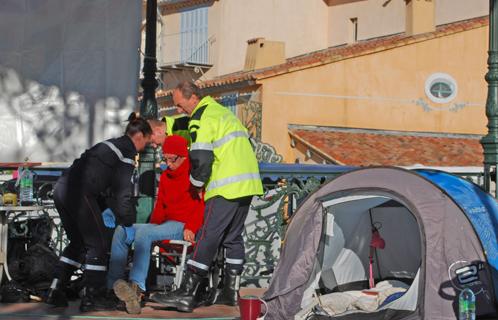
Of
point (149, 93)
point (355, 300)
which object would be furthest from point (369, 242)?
point (149, 93)

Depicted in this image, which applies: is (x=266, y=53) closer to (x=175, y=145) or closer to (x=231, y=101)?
(x=231, y=101)

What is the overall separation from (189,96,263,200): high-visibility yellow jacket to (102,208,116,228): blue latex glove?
0.79 m

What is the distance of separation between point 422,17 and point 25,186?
2879cm

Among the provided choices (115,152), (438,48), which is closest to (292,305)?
(115,152)

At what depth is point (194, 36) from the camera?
4644cm

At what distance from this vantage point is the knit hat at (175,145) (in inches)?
373

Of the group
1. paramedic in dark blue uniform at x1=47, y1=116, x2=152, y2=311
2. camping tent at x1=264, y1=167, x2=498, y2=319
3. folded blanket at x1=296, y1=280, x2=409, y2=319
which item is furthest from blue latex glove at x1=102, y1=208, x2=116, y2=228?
folded blanket at x1=296, y1=280, x2=409, y2=319

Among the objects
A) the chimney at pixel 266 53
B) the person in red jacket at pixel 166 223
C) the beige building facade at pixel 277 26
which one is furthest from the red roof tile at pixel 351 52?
the person in red jacket at pixel 166 223

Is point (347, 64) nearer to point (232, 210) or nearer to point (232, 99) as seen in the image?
point (232, 99)

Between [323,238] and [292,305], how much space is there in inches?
31.1

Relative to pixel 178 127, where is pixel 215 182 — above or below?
below

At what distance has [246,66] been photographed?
126 feet

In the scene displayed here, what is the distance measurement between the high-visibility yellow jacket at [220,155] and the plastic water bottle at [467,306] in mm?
2136

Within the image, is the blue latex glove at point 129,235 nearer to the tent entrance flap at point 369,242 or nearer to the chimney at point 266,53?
the tent entrance flap at point 369,242
